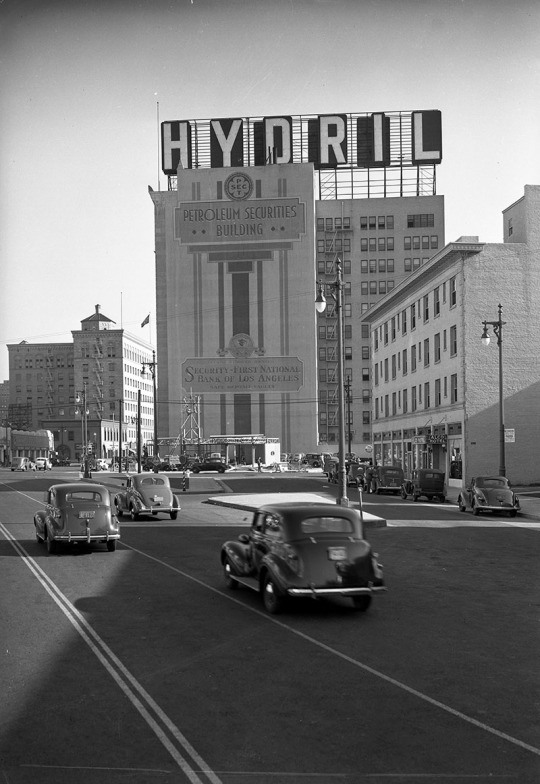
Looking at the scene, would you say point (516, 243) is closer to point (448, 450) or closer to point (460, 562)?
point (448, 450)

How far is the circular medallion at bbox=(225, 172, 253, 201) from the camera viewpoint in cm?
11475

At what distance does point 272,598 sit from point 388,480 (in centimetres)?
3713

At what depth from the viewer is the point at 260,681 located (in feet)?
29.9

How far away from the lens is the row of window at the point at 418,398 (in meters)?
55.4

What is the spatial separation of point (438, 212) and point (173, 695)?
127944 mm

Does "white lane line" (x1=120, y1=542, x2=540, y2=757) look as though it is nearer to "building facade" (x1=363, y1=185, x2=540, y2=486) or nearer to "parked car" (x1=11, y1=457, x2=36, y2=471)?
"building facade" (x1=363, y1=185, x2=540, y2=486)

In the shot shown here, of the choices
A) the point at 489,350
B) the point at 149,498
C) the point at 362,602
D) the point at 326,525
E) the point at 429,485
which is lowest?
the point at 362,602

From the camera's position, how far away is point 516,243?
54.2m

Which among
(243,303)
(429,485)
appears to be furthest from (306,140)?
(429,485)

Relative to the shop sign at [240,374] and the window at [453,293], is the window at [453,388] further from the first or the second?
the shop sign at [240,374]

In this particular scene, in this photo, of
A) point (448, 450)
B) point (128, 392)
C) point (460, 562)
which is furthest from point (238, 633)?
point (128, 392)

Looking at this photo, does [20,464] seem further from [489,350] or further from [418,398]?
[489,350]

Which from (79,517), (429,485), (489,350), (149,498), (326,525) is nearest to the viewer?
(326,525)

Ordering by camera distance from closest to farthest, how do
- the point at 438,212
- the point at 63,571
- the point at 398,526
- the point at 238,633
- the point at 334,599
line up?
1. the point at 238,633
2. the point at 334,599
3. the point at 63,571
4. the point at 398,526
5. the point at 438,212
